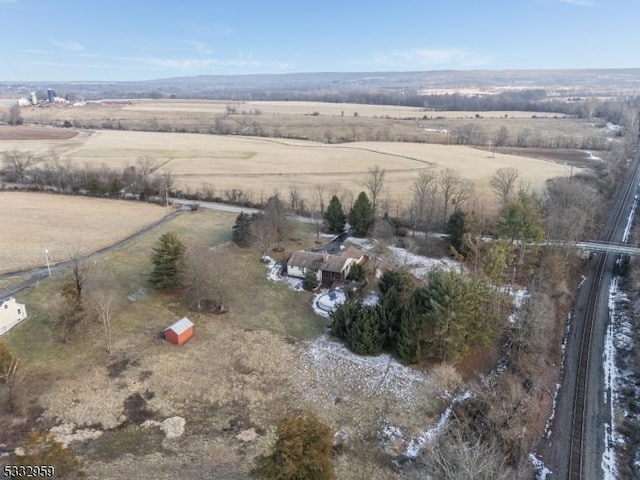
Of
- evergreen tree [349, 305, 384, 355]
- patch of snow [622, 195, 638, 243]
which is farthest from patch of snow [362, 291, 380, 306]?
patch of snow [622, 195, 638, 243]

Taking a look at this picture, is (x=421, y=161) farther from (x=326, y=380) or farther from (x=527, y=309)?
(x=326, y=380)

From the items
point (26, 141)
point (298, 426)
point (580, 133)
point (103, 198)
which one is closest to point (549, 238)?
point (298, 426)

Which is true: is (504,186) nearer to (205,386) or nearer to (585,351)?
(585,351)

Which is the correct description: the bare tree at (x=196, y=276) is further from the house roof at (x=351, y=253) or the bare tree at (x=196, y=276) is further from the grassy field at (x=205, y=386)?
the house roof at (x=351, y=253)

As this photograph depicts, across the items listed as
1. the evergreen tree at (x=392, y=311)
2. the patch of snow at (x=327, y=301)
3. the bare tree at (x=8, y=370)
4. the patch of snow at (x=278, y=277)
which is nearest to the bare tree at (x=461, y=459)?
the evergreen tree at (x=392, y=311)

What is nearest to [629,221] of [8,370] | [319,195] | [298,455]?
[319,195]
